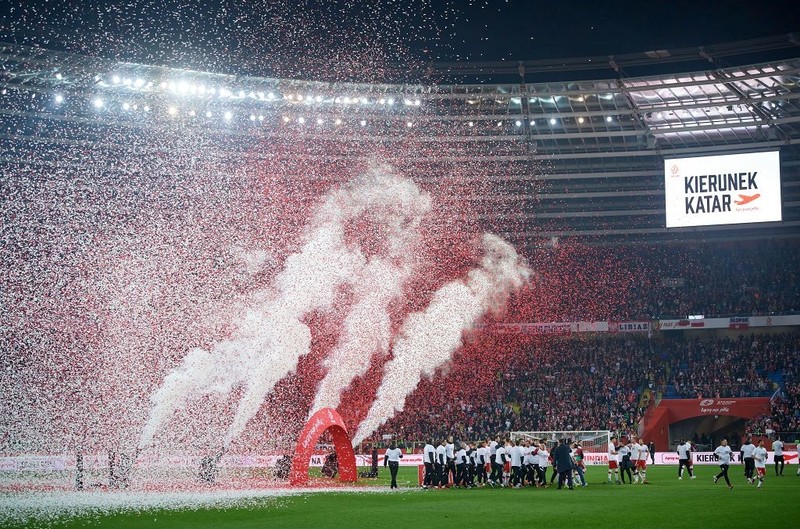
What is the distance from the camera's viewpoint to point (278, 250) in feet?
171

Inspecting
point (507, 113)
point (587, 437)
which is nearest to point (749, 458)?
point (587, 437)

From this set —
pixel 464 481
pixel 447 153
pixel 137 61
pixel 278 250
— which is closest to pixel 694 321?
pixel 447 153

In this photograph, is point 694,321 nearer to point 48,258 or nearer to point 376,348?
point 376,348

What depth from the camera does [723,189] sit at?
146 ft

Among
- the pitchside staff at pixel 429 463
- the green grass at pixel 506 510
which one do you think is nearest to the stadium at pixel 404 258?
the pitchside staff at pixel 429 463

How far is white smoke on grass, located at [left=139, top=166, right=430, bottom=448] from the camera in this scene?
35.9m

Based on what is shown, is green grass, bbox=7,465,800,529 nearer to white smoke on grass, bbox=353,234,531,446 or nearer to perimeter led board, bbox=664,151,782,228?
white smoke on grass, bbox=353,234,531,446

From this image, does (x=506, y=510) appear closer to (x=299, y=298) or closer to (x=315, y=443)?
(x=315, y=443)

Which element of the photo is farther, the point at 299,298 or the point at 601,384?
the point at 601,384

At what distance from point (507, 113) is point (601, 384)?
1586cm

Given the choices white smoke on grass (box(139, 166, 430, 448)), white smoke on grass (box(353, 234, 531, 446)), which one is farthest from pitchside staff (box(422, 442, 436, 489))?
white smoke on grass (box(353, 234, 531, 446))

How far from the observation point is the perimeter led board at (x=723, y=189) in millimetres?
43719

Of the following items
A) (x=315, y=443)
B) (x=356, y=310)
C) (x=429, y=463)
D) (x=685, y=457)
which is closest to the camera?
(x=315, y=443)

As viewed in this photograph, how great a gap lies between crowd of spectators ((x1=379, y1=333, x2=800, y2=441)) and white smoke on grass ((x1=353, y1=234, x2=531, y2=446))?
177 cm
